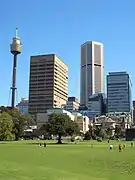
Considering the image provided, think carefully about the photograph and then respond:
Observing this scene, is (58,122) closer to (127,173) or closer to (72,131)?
(72,131)

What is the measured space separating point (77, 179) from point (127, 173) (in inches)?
254

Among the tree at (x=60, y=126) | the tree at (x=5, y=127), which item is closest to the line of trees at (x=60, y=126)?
the tree at (x=60, y=126)

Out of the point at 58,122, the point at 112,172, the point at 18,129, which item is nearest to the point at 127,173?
the point at 112,172

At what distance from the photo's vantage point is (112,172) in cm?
3177

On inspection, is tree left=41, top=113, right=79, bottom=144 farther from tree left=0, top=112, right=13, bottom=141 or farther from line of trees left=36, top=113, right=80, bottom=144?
tree left=0, top=112, right=13, bottom=141

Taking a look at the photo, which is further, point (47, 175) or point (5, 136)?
point (5, 136)

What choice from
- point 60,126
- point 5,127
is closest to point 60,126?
point 60,126

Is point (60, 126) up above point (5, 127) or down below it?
above

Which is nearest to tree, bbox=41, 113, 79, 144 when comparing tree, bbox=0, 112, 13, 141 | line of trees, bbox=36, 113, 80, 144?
line of trees, bbox=36, 113, 80, 144

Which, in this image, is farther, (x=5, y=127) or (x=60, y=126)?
(x=60, y=126)

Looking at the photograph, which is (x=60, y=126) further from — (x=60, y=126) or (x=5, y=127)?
(x=5, y=127)

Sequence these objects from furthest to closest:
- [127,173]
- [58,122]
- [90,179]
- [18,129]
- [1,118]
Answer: [18,129] → [58,122] → [1,118] → [127,173] → [90,179]

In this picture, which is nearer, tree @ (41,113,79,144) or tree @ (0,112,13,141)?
tree @ (0,112,13,141)

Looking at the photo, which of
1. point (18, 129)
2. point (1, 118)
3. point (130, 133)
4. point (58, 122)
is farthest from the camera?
point (130, 133)
